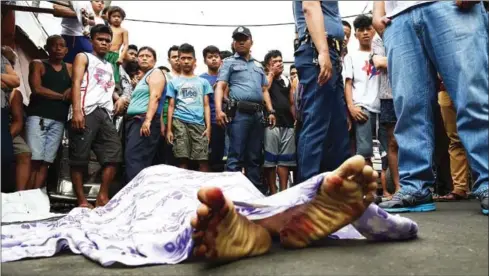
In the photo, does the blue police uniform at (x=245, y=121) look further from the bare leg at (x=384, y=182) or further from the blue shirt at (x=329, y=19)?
the blue shirt at (x=329, y=19)

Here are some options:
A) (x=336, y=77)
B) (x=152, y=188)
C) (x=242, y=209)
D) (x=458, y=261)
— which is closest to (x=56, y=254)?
(x=152, y=188)

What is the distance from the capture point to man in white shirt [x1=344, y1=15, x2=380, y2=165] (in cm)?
317

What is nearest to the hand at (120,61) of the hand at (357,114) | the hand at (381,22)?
the hand at (357,114)

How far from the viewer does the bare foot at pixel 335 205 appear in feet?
3.73

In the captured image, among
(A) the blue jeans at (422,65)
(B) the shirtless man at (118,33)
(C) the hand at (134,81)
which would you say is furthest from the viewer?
(B) the shirtless man at (118,33)

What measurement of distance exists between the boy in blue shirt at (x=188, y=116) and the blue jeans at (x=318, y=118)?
1664 millimetres

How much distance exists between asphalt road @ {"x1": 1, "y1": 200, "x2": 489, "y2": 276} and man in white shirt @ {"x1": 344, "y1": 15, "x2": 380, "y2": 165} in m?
1.80

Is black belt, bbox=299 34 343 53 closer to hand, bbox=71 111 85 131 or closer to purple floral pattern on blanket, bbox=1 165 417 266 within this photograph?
purple floral pattern on blanket, bbox=1 165 417 266

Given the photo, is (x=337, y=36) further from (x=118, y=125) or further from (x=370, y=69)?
(x=118, y=125)

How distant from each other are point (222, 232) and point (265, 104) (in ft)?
9.14

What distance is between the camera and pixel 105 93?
3.31 meters

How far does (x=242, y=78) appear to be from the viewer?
141 inches

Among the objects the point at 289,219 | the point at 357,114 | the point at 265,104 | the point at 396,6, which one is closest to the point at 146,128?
the point at 265,104

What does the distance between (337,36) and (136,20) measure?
295cm
